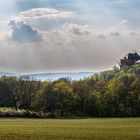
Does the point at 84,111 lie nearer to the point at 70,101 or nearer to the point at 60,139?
the point at 70,101

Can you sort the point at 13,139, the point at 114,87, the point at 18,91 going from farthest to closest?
the point at 18,91 → the point at 114,87 → the point at 13,139

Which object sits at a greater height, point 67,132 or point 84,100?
point 84,100

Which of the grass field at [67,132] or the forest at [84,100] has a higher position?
the forest at [84,100]

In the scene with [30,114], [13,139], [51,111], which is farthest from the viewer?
[51,111]

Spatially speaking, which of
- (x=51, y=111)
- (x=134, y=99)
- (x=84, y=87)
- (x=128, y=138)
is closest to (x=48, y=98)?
(x=51, y=111)

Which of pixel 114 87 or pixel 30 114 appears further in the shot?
pixel 114 87

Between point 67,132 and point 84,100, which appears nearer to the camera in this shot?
point 67,132

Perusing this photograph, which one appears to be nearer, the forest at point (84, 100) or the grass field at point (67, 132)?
the grass field at point (67, 132)

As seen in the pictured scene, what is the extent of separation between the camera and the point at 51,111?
431 feet

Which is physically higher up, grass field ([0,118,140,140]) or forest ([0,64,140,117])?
forest ([0,64,140,117])

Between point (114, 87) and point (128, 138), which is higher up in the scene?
point (114, 87)

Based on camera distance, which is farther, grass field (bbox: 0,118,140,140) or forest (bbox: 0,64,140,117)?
forest (bbox: 0,64,140,117)

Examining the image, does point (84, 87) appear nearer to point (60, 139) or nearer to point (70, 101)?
point (70, 101)

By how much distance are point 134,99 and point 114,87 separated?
7.73 m
